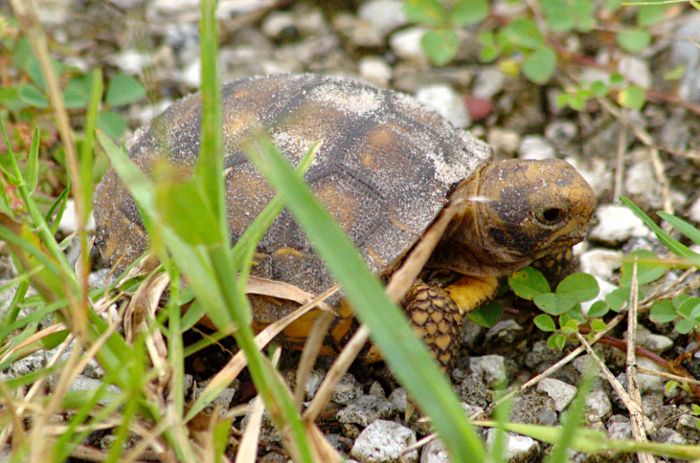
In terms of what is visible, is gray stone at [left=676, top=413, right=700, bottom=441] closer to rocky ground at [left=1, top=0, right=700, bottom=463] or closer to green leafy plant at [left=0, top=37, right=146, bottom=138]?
→ rocky ground at [left=1, top=0, right=700, bottom=463]

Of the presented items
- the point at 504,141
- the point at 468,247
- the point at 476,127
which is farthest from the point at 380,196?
the point at 476,127

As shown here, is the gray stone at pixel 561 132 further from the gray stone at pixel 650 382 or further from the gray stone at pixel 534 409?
the gray stone at pixel 534 409

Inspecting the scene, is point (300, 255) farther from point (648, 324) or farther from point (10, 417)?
point (648, 324)

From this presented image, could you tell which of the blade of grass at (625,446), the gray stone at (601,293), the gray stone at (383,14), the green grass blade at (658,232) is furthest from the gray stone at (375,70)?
the blade of grass at (625,446)

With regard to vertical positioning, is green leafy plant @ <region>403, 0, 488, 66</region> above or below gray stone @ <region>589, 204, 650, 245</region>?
above

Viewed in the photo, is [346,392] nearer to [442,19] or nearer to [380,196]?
[380,196]

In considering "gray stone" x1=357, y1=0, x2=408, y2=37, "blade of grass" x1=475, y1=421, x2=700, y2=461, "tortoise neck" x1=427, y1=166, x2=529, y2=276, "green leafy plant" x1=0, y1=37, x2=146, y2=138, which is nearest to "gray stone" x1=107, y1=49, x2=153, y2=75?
"green leafy plant" x1=0, y1=37, x2=146, y2=138

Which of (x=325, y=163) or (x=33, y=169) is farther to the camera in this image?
(x=325, y=163)
